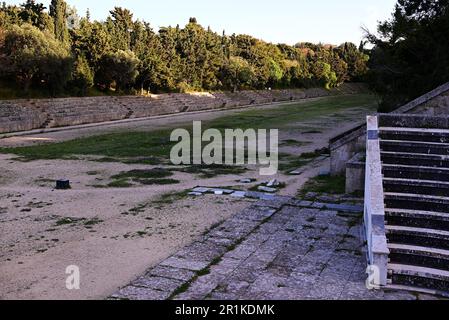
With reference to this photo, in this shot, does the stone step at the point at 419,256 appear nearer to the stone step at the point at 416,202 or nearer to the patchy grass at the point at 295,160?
the stone step at the point at 416,202

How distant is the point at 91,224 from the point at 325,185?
661 centimetres

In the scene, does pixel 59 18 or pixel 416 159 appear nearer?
pixel 416 159

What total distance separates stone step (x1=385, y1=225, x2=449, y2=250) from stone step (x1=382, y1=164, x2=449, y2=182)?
1.78m

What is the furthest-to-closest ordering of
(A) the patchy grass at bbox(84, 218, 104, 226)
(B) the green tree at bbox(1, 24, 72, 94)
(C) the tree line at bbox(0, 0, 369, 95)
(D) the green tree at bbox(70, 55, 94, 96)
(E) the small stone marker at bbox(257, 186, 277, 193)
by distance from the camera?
(D) the green tree at bbox(70, 55, 94, 96)
(C) the tree line at bbox(0, 0, 369, 95)
(B) the green tree at bbox(1, 24, 72, 94)
(E) the small stone marker at bbox(257, 186, 277, 193)
(A) the patchy grass at bbox(84, 218, 104, 226)

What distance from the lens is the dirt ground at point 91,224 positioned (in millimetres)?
6863

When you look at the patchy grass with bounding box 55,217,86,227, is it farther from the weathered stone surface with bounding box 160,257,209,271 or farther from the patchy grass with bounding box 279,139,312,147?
the patchy grass with bounding box 279,139,312,147

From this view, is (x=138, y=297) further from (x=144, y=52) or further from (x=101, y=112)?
(x=144, y=52)

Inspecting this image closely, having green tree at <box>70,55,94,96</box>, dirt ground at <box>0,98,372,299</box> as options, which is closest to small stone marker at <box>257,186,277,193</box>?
dirt ground at <box>0,98,372,299</box>

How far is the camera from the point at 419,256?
6832 mm

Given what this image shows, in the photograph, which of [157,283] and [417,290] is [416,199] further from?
[157,283]

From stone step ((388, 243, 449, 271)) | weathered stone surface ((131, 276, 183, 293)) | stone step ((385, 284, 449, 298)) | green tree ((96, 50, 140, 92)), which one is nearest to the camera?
stone step ((385, 284, 449, 298))

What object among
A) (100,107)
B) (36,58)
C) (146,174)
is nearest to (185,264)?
(146,174)

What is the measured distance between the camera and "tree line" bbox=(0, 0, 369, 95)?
106 ft
